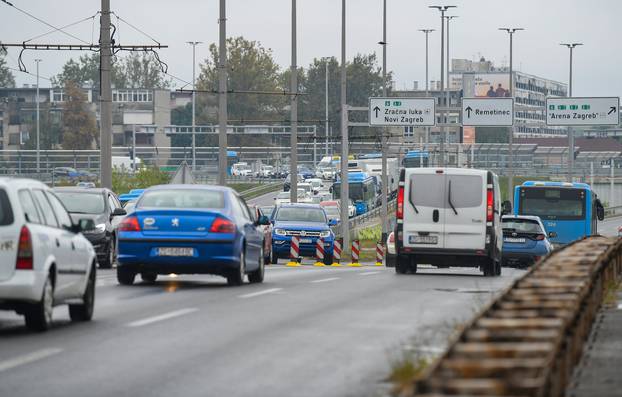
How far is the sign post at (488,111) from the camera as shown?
70.8 meters

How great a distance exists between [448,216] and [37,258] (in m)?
17.0

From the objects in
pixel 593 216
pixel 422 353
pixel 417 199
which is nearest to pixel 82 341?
pixel 422 353

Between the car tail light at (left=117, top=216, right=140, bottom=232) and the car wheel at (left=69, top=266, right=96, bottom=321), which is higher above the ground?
the car tail light at (left=117, top=216, right=140, bottom=232)

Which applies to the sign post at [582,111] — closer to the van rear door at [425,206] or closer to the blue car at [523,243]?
the blue car at [523,243]

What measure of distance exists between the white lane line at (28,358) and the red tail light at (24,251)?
1.52 meters

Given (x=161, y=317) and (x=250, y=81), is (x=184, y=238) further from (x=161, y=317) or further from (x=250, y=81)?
(x=250, y=81)

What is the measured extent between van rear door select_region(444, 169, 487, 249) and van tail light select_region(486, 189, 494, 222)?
0.06 m

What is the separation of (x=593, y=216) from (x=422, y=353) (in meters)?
47.0

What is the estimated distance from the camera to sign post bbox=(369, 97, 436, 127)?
6756cm

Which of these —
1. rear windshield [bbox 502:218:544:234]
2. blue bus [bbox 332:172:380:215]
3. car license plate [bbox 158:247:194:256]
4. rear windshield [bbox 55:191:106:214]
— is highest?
rear windshield [bbox 55:191:106:214]

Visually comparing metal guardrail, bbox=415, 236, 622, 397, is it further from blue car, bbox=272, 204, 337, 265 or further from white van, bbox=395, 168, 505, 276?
blue car, bbox=272, 204, 337, 265

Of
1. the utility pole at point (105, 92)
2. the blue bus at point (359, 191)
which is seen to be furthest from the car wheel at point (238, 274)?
the blue bus at point (359, 191)

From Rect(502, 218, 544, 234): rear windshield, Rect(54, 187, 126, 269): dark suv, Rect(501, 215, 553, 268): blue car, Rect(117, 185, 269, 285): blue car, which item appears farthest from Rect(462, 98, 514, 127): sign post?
Rect(117, 185, 269, 285): blue car

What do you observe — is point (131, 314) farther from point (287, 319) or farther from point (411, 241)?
point (411, 241)
